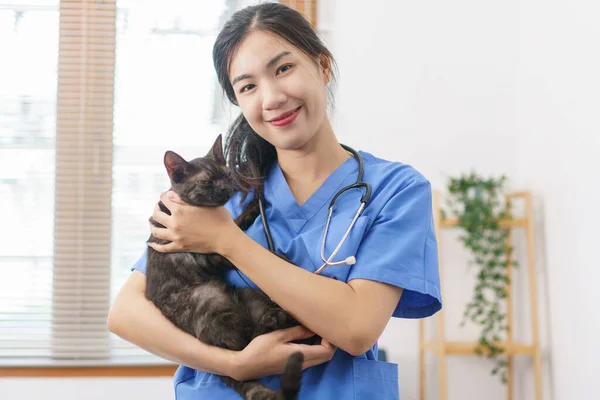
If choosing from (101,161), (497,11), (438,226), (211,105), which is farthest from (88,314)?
(497,11)

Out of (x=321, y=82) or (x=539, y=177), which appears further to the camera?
(x=539, y=177)

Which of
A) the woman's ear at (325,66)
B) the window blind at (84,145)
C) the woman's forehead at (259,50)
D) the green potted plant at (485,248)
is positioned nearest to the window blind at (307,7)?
the window blind at (84,145)

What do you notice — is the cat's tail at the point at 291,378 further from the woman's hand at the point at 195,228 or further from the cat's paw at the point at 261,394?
the woman's hand at the point at 195,228

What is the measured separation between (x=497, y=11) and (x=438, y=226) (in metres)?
1.16

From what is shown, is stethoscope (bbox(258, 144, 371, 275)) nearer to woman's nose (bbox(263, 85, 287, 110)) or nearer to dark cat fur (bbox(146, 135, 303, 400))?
dark cat fur (bbox(146, 135, 303, 400))

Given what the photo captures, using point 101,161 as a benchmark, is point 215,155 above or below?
below

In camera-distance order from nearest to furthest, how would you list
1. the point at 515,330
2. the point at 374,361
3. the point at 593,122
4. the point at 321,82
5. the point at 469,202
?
the point at 374,361 → the point at 321,82 → the point at 593,122 → the point at 469,202 → the point at 515,330

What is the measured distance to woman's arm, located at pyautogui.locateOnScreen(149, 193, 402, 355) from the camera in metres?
0.95

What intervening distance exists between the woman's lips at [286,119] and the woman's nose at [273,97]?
1.0 inches

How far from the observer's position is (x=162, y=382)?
273 centimetres

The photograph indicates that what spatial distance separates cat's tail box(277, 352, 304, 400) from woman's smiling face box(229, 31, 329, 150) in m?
0.42

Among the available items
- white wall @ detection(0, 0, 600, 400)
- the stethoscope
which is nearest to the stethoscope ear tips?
the stethoscope

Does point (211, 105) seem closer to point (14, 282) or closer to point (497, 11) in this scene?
point (14, 282)

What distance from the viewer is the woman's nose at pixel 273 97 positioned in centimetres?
106
